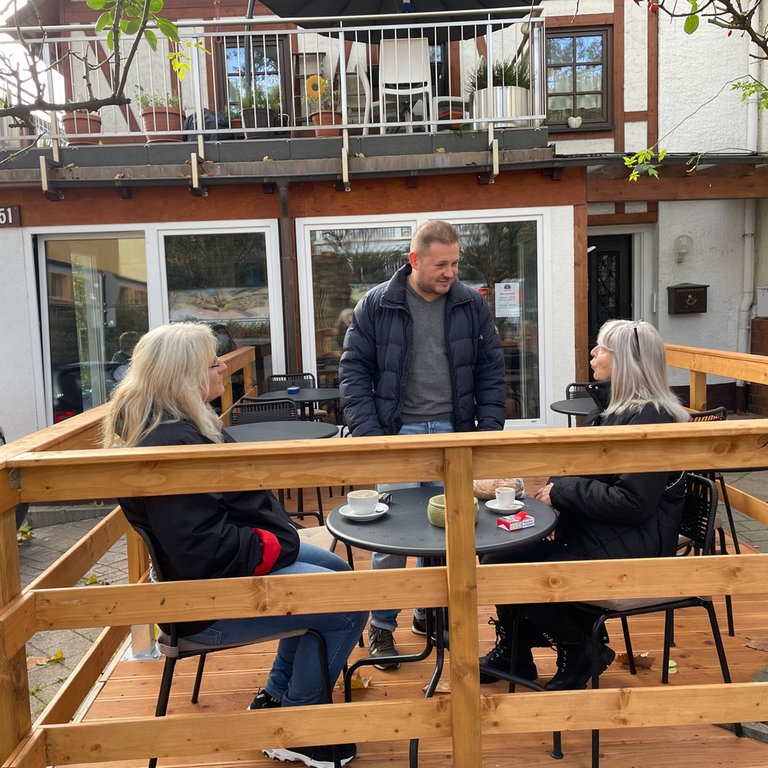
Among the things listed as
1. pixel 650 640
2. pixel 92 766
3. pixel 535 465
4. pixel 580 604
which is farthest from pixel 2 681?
pixel 650 640

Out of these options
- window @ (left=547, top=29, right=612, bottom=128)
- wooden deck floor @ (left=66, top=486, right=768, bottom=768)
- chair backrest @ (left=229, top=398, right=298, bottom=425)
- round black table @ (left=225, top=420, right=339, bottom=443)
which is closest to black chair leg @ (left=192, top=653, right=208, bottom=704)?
wooden deck floor @ (left=66, top=486, right=768, bottom=768)

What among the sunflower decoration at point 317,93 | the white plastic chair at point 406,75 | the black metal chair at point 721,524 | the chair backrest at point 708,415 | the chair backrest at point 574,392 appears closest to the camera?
the black metal chair at point 721,524

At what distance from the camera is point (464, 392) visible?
10.3 ft

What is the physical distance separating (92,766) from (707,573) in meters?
1.94

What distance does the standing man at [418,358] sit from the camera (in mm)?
3076

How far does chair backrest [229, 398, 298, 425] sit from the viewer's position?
490 centimetres

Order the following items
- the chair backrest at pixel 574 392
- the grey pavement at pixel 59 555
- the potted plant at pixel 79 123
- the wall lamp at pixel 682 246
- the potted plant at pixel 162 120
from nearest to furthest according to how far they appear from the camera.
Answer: the grey pavement at pixel 59 555, the chair backrest at pixel 574 392, the potted plant at pixel 162 120, the potted plant at pixel 79 123, the wall lamp at pixel 682 246

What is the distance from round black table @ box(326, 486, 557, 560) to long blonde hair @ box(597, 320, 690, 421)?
465 mm

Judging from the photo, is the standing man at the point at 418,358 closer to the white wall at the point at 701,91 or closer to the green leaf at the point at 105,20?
the green leaf at the point at 105,20

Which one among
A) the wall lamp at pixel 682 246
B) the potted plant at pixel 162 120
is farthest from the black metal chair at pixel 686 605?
the wall lamp at pixel 682 246

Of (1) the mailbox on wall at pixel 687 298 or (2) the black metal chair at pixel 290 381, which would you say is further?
(1) the mailbox on wall at pixel 687 298

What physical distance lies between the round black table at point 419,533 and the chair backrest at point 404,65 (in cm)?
582

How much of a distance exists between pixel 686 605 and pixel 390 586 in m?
1.12

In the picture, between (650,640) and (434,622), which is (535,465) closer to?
(434,622)
